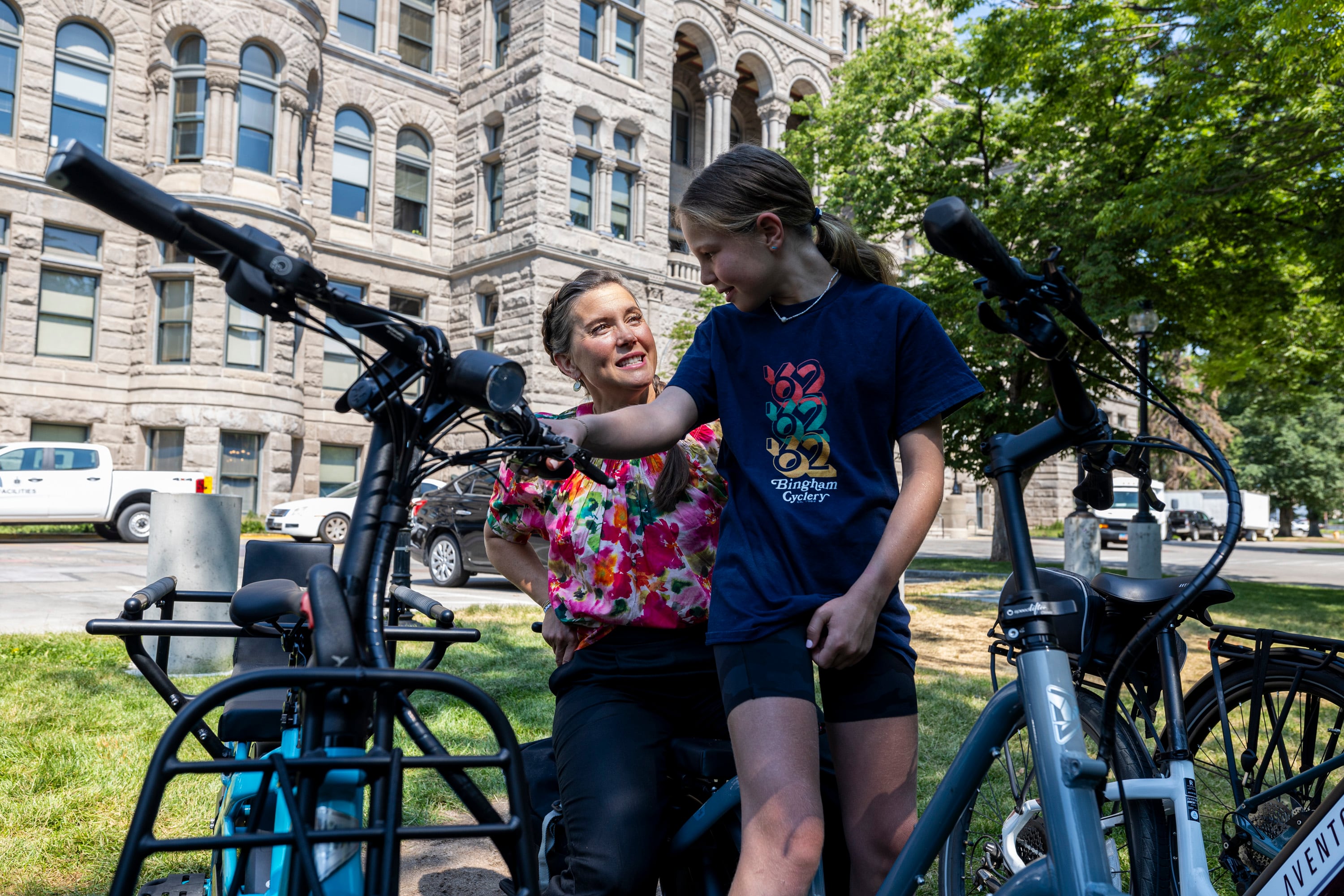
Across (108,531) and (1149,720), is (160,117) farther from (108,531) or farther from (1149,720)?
(1149,720)

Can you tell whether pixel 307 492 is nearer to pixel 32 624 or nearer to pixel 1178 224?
pixel 32 624

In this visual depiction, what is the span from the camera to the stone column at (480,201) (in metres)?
26.6

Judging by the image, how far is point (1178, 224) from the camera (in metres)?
12.0

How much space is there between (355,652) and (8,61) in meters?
26.3

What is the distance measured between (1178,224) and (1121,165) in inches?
113

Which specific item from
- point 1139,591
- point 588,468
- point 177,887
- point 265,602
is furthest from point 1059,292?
point 177,887

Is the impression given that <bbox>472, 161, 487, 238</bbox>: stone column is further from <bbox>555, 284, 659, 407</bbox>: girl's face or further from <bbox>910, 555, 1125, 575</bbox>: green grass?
<bbox>555, 284, 659, 407</bbox>: girl's face

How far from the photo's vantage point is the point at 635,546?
2.34 m

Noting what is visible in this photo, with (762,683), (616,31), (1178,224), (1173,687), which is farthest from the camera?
(616,31)

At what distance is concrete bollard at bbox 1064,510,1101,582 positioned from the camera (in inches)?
515

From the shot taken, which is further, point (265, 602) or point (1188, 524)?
point (1188, 524)

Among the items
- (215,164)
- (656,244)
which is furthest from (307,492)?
(656,244)

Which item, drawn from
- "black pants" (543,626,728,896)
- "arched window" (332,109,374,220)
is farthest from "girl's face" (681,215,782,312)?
"arched window" (332,109,374,220)

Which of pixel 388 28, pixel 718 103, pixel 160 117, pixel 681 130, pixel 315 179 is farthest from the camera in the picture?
pixel 681 130
